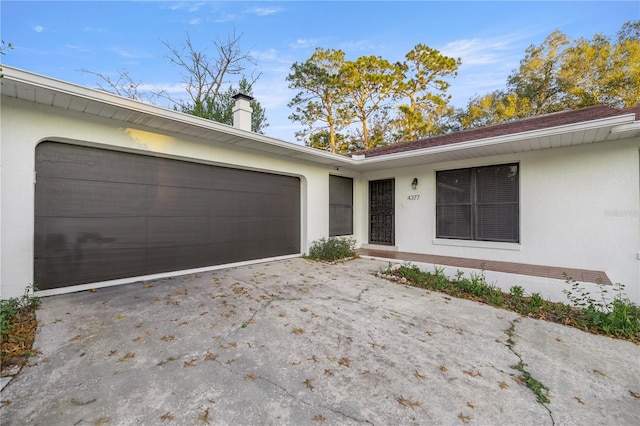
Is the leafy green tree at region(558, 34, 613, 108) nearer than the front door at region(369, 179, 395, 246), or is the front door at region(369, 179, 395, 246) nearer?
the front door at region(369, 179, 395, 246)

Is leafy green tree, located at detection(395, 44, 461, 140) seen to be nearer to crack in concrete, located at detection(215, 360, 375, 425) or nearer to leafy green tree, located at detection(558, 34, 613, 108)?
leafy green tree, located at detection(558, 34, 613, 108)

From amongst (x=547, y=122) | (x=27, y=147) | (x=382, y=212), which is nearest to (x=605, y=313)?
(x=547, y=122)

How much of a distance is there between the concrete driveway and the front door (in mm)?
4238

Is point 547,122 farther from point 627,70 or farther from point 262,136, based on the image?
Answer: point 627,70

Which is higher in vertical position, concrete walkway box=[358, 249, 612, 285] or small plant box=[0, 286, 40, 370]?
concrete walkway box=[358, 249, 612, 285]

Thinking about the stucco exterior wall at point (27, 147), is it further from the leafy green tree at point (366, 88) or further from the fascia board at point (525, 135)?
the leafy green tree at point (366, 88)

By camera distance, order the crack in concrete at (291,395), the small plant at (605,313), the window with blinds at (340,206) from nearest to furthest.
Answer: the crack in concrete at (291,395), the small plant at (605,313), the window with blinds at (340,206)

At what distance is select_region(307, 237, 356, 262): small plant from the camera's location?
7164 mm

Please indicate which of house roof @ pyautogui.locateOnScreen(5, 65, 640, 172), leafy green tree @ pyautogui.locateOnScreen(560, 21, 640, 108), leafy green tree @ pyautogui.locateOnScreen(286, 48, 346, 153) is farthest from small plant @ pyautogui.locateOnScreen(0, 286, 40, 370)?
leafy green tree @ pyautogui.locateOnScreen(560, 21, 640, 108)

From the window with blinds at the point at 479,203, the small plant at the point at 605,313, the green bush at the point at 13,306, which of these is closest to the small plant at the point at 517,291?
the small plant at the point at 605,313

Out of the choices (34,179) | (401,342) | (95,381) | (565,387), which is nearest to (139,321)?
(95,381)

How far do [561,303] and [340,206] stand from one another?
5527 millimetres

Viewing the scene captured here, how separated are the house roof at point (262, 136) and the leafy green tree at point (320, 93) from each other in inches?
419

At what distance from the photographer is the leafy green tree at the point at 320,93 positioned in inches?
652
